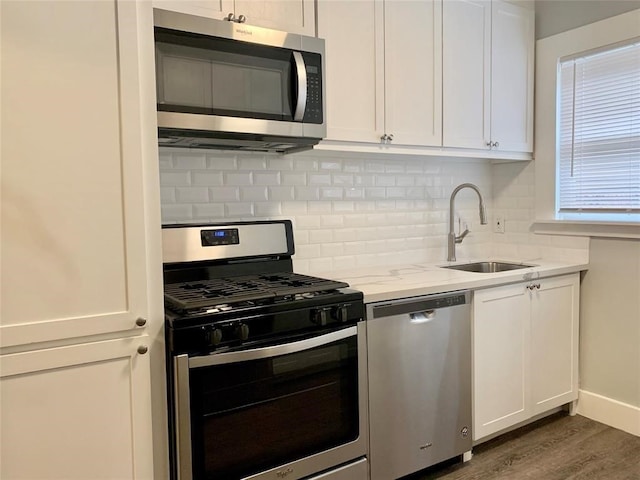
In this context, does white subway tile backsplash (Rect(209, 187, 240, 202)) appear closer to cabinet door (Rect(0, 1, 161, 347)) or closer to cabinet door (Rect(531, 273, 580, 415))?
cabinet door (Rect(0, 1, 161, 347))

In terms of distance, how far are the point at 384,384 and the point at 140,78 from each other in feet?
4.91

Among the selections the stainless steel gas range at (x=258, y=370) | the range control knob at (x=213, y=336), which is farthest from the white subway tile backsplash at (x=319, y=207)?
the range control knob at (x=213, y=336)

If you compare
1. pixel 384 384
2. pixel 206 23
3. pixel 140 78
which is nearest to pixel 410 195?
pixel 384 384

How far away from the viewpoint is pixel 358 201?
9.47ft

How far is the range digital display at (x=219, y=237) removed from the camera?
2.26 metres

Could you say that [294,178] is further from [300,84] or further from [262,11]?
[262,11]

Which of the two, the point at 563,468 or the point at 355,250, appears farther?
the point at 355,250

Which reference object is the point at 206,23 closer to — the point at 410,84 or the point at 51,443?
the point at 410,84

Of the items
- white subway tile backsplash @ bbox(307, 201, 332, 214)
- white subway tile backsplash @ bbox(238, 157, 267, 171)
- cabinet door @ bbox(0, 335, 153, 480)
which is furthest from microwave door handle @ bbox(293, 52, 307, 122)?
cabinet door @ bbox(0, 335, 153, 480)

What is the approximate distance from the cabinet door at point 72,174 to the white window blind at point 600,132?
2.53 m

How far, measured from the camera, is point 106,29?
151cm

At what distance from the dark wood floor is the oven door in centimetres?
66

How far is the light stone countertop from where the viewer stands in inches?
86.5

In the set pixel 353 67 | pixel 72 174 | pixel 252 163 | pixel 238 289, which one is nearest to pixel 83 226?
pixel 72 174
